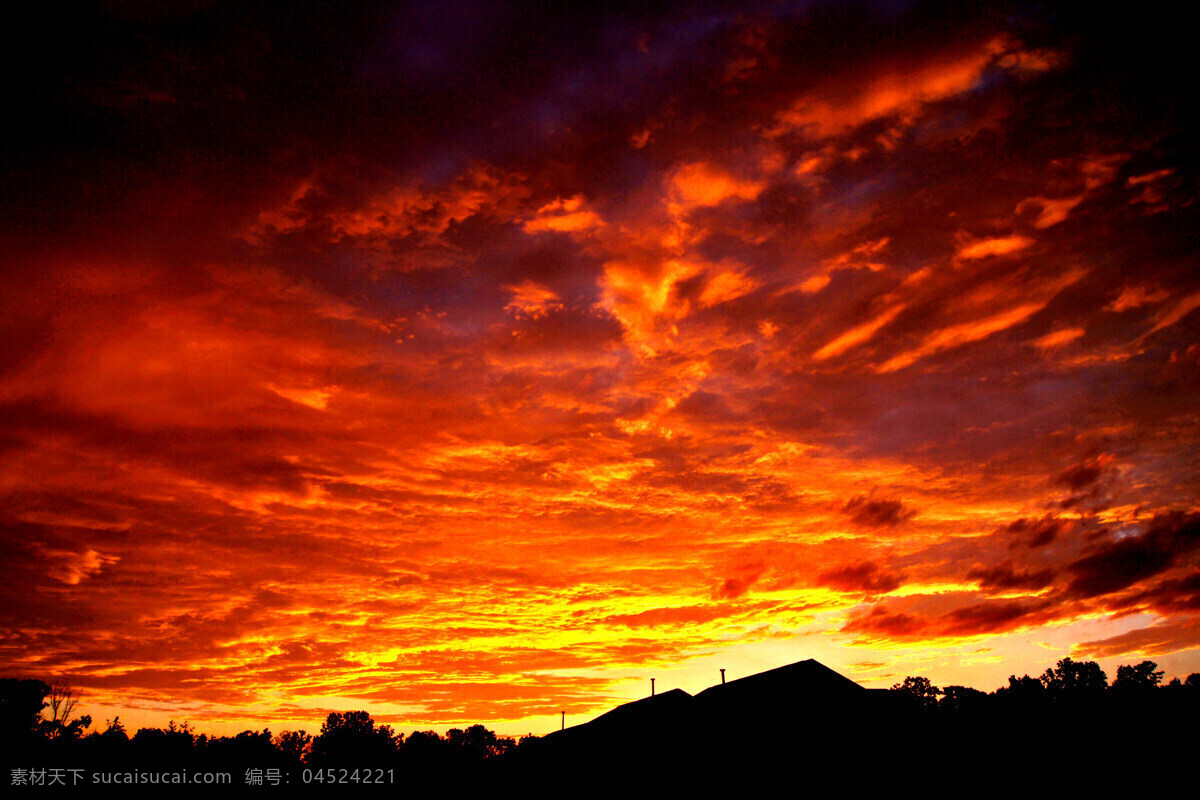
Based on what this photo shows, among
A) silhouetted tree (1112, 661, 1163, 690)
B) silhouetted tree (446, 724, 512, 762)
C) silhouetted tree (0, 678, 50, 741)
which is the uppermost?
silhouetted tree (0, 678, 50, 741)

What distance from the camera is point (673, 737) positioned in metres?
29.0

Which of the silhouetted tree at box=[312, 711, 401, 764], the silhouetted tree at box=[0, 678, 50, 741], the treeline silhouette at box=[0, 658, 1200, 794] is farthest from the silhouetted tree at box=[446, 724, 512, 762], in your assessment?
the treeline silhouette at box=[0, 658, 1200, 794]

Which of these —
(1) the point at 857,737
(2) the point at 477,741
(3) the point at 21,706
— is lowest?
(2) the point at 477,741

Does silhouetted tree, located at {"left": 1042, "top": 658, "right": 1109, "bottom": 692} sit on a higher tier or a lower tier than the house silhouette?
lower

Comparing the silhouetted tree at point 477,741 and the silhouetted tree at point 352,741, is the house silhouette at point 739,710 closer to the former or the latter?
the silhouetted tree at point 352,741

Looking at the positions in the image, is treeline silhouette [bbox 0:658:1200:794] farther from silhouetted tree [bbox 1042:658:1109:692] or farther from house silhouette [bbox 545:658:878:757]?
silhouetted tree [bbox 1042:658:1109:692]

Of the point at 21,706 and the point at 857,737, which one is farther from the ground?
the point at 857,737

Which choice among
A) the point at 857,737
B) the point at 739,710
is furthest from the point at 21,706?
the point at 857,737

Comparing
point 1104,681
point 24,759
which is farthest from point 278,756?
point 1104,681

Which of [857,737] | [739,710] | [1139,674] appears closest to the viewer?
[857,737]

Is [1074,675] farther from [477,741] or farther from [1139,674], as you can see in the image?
[477,741]

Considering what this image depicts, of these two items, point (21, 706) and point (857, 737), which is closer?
point (857, 737)

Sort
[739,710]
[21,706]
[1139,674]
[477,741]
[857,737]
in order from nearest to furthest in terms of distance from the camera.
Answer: [857,737]
[739,710]
[21,706]
[1139,674]
[477,741]

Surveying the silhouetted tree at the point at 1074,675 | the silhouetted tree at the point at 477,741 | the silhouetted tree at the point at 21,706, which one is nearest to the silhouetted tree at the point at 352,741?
the silhouetted tree at the point at 477,741
